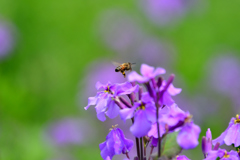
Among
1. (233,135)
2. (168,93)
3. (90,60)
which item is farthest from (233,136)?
(90,60)

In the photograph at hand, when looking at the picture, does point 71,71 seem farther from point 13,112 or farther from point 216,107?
point 216,107

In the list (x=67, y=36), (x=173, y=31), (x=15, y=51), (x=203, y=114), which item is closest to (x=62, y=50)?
(x=67, y=36)

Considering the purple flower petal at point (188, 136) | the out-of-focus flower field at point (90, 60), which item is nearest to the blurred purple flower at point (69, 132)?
the out-of-focus flower field at point (90, 60)

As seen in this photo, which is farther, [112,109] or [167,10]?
[167,10]

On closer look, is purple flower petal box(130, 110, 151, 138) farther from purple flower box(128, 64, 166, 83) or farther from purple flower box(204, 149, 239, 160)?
purple flower box(204, 149, 239, 160)

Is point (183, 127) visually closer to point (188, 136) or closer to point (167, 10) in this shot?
point (188, 136)

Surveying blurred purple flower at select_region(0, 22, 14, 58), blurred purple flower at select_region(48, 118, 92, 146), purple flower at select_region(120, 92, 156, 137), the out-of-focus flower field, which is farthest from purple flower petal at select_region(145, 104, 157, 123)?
blurred purple flower at select_region(0, 22, 14, 58)
